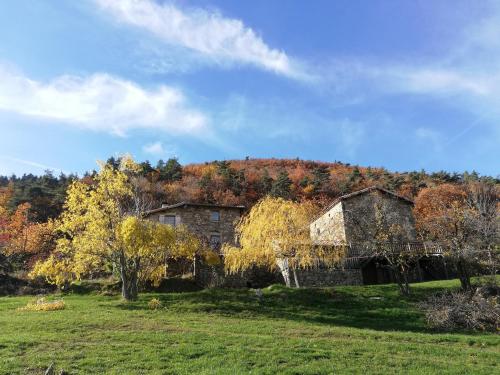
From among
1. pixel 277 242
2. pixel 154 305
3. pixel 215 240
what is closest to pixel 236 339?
pixel 154 305

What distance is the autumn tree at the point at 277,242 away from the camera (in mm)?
26422

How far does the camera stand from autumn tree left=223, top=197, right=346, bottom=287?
26422 millimetres

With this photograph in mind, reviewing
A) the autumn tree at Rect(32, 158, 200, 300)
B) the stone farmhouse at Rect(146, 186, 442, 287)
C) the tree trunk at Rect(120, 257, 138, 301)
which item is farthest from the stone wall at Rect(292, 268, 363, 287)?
the tree trunk at Rect(120, 257, 138, 301)

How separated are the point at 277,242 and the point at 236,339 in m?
12.7

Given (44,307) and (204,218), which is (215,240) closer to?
(204,218)

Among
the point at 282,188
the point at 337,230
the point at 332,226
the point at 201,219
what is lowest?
the point at 337,230

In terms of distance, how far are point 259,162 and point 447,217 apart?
2906 inches

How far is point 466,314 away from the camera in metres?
19.0

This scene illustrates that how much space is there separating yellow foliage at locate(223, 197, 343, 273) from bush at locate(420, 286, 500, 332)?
816 centimetres

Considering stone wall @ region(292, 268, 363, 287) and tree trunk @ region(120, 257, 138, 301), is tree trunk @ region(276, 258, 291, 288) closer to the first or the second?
stone wall @ region(292, 268, 363, 287)

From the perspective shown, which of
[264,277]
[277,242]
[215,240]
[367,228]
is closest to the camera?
[277,242]

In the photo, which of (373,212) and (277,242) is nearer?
(277,242)

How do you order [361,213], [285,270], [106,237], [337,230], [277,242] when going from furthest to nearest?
[337,230], [361,213], [285,270], [277,242], [106,237]

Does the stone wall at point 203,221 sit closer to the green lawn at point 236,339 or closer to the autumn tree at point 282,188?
the autumn tree at point 282,188
